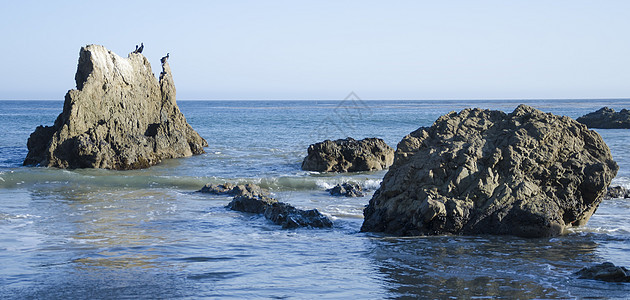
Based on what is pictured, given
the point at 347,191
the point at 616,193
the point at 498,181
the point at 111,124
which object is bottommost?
the point at 347,191

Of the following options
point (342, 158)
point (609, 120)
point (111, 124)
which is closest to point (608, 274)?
point (342, 158)

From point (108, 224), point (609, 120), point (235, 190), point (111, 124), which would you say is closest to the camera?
point (108, 224)

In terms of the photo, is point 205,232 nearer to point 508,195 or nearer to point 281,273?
point 281,273

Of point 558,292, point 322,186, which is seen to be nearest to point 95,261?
point 558,292

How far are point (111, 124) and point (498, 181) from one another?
15.4 metres

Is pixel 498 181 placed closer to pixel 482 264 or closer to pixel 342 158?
pixel 482 264

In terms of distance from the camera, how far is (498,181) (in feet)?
31.0

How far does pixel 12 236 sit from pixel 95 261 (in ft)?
8.41

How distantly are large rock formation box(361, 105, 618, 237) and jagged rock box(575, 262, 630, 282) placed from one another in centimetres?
225

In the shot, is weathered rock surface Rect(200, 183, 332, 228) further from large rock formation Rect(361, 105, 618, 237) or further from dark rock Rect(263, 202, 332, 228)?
large rock formation Rect(361, 105, 618, 237)

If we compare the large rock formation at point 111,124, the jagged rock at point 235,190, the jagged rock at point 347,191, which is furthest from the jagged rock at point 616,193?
the large rock formation at point 111,124

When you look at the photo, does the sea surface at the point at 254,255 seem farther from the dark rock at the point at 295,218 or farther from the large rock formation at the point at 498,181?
the large rock formation at the point at 498,181

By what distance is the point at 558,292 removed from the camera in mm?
6375

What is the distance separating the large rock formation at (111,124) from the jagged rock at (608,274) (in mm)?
16439
